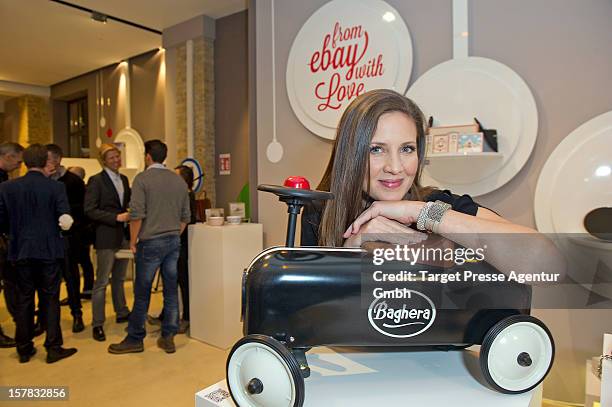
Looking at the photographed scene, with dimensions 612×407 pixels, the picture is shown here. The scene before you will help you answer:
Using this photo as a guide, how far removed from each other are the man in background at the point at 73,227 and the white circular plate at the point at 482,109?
9.34 ft

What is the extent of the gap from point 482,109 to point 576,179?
56cm

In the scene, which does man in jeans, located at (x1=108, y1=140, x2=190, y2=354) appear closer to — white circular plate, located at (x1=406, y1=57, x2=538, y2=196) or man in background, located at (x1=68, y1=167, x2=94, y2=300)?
man in background, located at (x1=68, y1=167, x2=94, y2=300)

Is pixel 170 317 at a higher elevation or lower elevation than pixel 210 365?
higher

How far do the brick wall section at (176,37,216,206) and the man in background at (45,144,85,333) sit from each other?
4.29 feet

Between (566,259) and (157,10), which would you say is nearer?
(566,259)

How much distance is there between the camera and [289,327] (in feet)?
2.30

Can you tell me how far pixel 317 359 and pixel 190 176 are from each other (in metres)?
3.40

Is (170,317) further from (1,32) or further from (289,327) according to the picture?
(1,32)

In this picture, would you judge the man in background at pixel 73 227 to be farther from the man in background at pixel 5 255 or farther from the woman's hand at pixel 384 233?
the woman's hand at pixel 384 233

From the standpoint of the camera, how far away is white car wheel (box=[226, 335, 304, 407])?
2.12 feet

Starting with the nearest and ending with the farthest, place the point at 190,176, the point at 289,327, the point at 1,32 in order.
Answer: the point at 289,327, the point at 190,176, the point at 1,32

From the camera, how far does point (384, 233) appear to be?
2.70ft

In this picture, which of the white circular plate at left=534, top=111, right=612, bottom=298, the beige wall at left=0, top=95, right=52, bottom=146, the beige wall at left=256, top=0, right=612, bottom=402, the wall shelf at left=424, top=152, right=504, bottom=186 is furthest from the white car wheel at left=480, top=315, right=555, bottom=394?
the beige wall at left=0, top=95, right=52, bottom=146

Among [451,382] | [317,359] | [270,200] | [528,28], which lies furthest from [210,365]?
[528,28]
